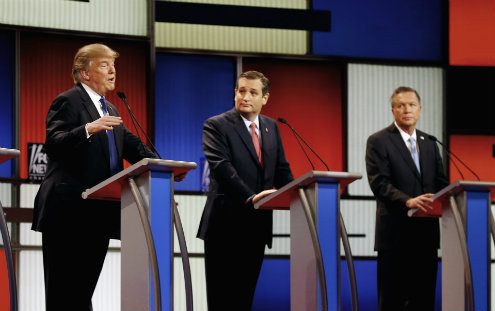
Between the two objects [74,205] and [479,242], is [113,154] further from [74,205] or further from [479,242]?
[479,242]

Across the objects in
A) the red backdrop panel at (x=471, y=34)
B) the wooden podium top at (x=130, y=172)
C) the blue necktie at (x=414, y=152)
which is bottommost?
the wooden podium top at (x=130, y=172)

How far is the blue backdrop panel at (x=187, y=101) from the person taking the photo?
6426 mm

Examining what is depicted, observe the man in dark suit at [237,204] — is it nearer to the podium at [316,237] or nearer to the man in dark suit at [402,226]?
the podium at [316,237]

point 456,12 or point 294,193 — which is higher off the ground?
point 456,12

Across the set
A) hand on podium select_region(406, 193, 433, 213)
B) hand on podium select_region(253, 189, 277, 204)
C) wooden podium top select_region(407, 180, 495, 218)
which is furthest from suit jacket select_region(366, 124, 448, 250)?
hand on podium select_region(253, 189, 277, 204)

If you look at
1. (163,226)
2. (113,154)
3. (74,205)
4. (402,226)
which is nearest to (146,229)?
(163,226)

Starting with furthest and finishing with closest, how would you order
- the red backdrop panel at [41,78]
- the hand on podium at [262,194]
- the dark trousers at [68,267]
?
1. the red backdrop panel at [41,78]
2. the hand on podium at [262,194]
3. the dark trousers at [68,267]

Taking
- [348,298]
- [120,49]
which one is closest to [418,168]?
[348,298]

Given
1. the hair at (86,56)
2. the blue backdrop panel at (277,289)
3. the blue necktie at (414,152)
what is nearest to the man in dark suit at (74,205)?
the hair at (86,56)

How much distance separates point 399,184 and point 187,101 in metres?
2.25

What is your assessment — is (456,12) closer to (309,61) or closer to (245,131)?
(309,61)

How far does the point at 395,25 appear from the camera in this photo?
6.97 m

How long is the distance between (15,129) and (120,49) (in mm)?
1025

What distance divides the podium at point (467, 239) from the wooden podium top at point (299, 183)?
2.12ft
